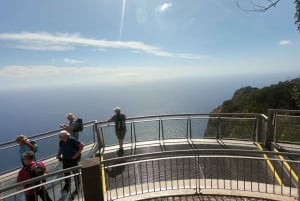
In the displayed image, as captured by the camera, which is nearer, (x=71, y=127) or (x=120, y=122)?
(x=71, y=127)

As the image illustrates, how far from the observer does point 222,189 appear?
24.0 feet

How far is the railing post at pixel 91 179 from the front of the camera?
230 inches

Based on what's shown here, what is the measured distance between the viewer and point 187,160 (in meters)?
10.1

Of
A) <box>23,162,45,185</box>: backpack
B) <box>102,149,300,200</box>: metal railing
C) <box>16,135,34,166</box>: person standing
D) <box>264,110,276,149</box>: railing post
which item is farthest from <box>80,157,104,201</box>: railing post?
<box>264,110,276,149</box>: railing post

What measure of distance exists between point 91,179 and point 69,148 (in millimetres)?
1870

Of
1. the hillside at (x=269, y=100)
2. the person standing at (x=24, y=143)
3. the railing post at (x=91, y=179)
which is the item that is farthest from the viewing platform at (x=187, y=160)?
the hillside at (x=269, y=100)

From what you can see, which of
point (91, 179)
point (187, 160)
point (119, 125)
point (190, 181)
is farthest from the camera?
point (119, 125)

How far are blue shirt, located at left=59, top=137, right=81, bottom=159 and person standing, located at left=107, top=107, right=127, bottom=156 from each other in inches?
137

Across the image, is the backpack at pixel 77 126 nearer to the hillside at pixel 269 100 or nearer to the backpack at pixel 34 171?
the backpack at pixel 34 171

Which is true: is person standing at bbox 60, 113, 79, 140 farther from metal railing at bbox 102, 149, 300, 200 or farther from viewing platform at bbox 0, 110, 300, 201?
metal railing at bbox 102, 149, 300, 200

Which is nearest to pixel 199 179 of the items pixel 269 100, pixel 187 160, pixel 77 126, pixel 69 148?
pixel 187 160

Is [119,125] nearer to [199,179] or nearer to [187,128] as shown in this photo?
[187,128]

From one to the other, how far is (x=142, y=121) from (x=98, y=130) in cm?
188

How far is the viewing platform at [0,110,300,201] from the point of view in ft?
22.8
